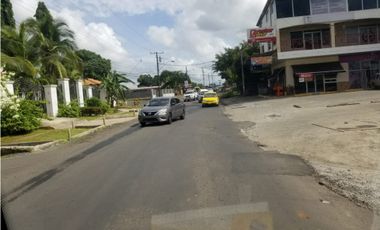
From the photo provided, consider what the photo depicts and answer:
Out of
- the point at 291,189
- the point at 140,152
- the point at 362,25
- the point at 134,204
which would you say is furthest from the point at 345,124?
the point at 362,25

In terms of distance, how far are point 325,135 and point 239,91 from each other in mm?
58766

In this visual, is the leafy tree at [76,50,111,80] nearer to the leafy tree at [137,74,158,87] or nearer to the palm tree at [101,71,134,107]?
the palm tree at [101,71,134,107]

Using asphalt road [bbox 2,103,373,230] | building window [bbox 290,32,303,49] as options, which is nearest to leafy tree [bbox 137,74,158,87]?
building window [bbox 290,32,303,49]

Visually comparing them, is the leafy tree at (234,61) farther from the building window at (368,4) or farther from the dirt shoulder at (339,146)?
the dirt shoulder at (339,146)

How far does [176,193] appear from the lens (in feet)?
27.8

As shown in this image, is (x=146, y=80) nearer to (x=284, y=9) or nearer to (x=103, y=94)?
(x=103, y=94)

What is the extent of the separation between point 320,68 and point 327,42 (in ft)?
9.84

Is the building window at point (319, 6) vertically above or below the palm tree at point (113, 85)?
above

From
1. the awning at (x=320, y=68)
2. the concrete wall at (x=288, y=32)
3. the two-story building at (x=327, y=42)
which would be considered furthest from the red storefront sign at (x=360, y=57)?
the concrete wall at (x=288, y=32)

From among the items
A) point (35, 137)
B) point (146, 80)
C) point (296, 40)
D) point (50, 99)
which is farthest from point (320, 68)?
point (146, 80)

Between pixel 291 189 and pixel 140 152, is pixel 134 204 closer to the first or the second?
pixel 291 189

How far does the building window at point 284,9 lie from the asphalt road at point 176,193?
36578 mm

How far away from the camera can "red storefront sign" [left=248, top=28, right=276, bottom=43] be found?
50812mm

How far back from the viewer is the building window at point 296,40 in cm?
4994
